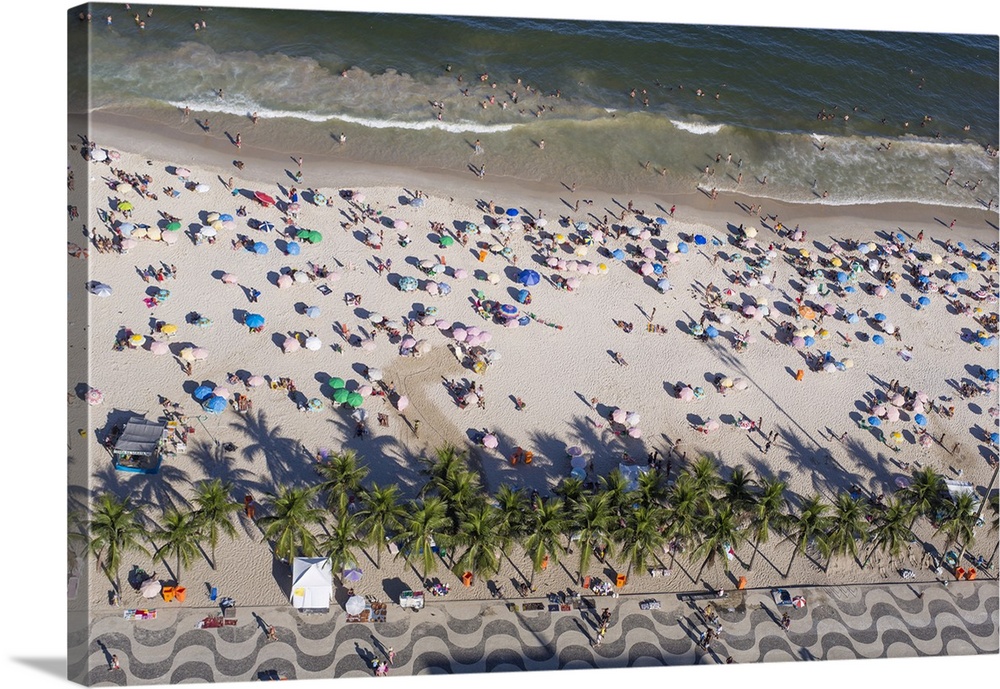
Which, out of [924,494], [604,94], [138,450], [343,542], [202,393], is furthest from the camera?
[604,94]

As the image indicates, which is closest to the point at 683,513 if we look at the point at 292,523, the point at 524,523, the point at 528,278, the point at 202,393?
the point at 524,523

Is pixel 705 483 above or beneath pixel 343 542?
above

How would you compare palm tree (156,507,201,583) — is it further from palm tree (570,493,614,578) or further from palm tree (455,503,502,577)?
palm tree (570,493,614,578)

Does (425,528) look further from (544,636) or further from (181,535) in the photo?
(181,535)

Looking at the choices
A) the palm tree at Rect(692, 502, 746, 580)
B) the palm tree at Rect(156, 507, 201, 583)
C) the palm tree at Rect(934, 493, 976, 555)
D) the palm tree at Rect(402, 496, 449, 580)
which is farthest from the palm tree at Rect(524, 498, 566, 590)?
the palm tree at Rect(934, 493, 976, 555)

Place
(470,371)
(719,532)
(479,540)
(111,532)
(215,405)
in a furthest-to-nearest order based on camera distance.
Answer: (470,371)
(215,405)
(719,532)
(479,540)
(111,532)

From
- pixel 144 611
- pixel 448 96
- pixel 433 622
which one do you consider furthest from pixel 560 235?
pixel 144 611
